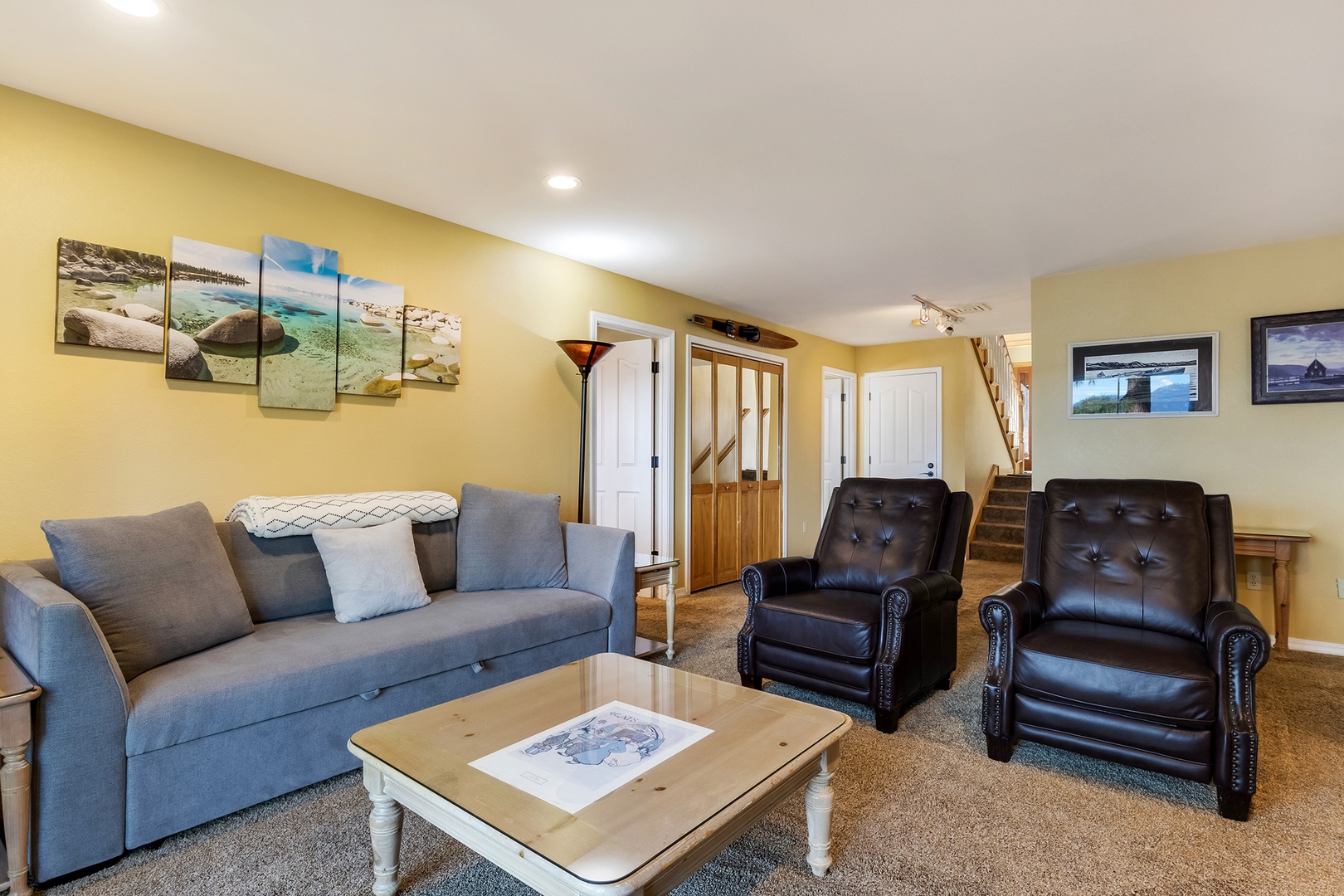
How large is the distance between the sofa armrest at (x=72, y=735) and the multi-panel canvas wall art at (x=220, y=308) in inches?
48.7

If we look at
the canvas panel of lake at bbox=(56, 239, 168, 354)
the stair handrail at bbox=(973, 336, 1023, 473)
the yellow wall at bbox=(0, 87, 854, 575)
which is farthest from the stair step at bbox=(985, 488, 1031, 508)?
the canvas panel of lake at bbox=(56, 239, 168, 354)

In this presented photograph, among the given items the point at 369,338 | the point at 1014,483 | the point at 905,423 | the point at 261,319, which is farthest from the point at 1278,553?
the point at 261,319

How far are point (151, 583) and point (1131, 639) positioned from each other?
3311 millimetres

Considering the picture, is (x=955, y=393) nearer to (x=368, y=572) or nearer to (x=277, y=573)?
→ (x=368, y=572)

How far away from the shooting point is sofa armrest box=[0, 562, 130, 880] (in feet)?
5.47

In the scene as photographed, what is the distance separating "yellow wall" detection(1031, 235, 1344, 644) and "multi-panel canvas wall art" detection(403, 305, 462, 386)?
3.85 metres

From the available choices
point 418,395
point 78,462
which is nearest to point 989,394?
point 418,395

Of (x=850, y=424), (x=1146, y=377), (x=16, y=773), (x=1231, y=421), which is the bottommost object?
(x=16, y=773)

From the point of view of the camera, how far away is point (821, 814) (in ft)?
5.79

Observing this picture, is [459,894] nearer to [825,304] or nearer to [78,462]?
[78,462]

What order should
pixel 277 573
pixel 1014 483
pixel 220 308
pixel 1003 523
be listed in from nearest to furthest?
pixel 277 573
pixel 220 308
pixel 1003 523
pixel 1014 483

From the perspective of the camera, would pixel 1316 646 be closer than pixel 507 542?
No

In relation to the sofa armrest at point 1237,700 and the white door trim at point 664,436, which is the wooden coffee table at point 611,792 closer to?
the sofa armrest at point 1237,700

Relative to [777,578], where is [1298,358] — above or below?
above
